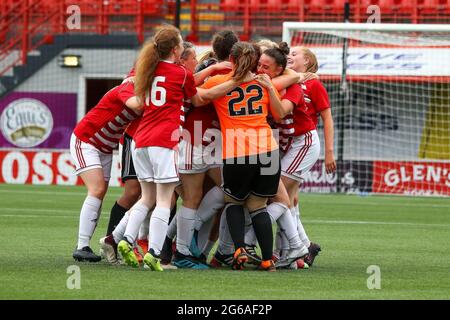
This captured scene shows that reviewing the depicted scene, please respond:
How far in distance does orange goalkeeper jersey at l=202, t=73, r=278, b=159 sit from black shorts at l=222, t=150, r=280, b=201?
0.05 meters

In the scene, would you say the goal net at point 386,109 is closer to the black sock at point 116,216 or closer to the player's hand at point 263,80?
the black sock at point 116,216

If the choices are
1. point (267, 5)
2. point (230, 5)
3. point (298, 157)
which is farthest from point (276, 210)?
point (267, 5)

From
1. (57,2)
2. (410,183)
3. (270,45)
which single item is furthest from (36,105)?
(270,45)

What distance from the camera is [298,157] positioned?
8898mm

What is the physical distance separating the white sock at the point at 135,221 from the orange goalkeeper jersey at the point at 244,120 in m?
0.72

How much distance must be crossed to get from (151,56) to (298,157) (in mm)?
1592

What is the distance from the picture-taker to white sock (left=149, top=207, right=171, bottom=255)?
7949 mm

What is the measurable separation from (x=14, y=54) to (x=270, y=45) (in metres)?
17.0

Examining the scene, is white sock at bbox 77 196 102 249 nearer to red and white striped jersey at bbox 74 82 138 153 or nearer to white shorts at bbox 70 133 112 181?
white shorts at bbox 70 133 112 181

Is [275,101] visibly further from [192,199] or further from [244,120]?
[192,199]

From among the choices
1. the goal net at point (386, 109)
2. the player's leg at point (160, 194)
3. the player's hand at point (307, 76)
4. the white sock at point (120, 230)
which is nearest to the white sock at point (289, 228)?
the player's leg at point (160, 194)

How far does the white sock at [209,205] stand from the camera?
8.59 m

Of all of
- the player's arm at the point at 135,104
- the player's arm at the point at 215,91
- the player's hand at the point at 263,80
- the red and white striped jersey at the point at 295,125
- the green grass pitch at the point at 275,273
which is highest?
the player's hand at the point at 263,80

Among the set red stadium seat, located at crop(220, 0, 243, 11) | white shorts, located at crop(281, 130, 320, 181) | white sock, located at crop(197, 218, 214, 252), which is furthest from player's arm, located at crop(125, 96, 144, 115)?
red stadium seat, located at crop(220, 0, 243, 11)
